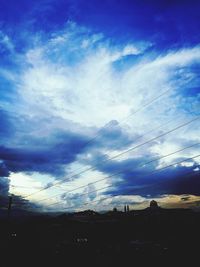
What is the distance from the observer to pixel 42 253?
32656mm

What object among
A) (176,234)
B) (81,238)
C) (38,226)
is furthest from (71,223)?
(176,234)

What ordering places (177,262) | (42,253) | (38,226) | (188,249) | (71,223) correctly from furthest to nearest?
(38,226), (71,223), (42,253), (188,249), (177,262)

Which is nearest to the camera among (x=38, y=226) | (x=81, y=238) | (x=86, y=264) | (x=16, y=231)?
(x=86, y=264)

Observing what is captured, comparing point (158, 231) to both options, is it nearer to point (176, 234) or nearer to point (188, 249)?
point (176, 234)

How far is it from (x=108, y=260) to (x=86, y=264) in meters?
2.79

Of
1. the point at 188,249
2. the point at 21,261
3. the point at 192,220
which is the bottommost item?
the point at 21,261

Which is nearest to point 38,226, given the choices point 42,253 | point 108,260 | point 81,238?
point 81,238

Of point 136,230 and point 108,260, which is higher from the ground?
point 136,230

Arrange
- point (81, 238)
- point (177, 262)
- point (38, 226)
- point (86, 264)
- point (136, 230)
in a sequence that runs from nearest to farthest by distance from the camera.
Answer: point (177, 262)
point (86, 264)
point (136, 230)
point (81, 238)
point (38, 226)

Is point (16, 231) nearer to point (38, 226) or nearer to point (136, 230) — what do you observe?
point (38, 226)

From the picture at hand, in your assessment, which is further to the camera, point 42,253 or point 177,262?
point 42,253

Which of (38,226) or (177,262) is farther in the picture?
(38,226)

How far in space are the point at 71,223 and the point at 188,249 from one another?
1210 inches

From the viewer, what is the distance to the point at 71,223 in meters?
49.3
